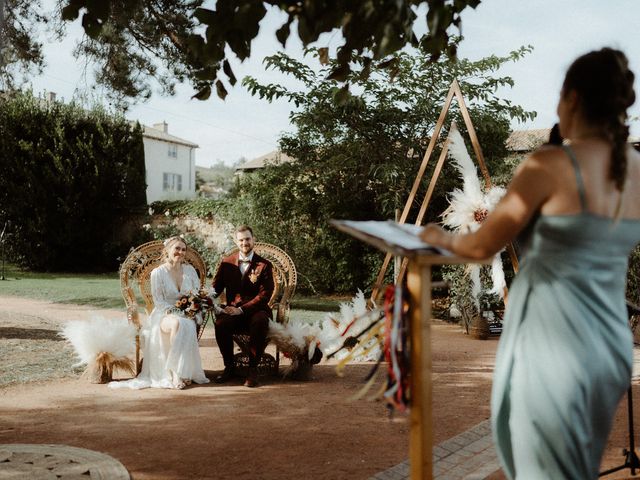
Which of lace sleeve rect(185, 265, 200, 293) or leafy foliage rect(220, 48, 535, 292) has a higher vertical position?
leafy foliage rect(220, 48, 535, 292)

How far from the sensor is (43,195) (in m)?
21.0

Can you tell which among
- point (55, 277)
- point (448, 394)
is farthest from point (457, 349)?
point (55, 277)

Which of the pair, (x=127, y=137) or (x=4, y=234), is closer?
(x=4, y=234)

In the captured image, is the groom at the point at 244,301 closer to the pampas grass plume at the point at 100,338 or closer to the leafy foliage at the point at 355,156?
the pampas grass plume at the point at 100,338

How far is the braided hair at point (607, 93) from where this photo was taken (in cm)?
192

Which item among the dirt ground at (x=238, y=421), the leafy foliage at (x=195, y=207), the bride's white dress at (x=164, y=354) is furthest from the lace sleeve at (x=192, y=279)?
the leafy foliage at (x=195, y=207)

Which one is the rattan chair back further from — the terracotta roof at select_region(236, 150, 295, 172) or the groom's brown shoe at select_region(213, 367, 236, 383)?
the terracotta roof at select_region(236, 150, 295, 172)

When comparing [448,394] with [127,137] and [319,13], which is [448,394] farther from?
[127,137]

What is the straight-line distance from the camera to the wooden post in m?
2.07

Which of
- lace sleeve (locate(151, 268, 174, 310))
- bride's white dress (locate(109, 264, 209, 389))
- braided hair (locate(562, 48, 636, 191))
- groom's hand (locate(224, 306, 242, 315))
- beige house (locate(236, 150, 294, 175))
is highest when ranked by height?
beige house (locate(236, 150, 294, 175))

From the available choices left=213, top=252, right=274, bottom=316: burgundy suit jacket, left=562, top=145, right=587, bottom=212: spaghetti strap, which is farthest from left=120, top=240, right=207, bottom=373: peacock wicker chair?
left=562, top=145, right=587, bottom=212: spaghetti strap

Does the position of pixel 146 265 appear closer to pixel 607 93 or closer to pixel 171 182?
pixel 607 93

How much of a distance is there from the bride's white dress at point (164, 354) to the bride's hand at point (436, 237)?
4801 millimetres

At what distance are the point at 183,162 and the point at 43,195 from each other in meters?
24.6
